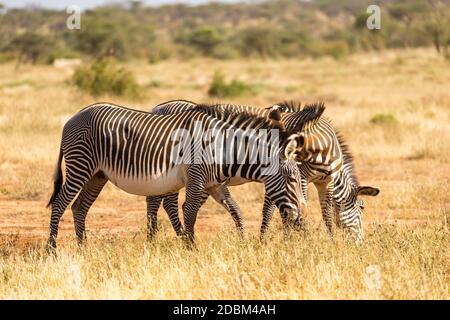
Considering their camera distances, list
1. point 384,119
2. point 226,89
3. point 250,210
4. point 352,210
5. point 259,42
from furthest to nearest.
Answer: point 259,42, point 226,89, point 384,119, point 250,210, point 352,210

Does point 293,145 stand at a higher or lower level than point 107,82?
lower

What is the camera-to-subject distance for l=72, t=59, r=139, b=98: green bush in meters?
22.0

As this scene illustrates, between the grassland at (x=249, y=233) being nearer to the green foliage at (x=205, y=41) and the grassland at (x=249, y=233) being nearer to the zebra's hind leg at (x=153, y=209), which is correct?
the zebra's hind leg at (x=153, y=209)

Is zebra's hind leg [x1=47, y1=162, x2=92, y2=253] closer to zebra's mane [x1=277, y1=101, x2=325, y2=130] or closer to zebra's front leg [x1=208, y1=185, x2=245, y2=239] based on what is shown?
zebra's front leg [x1=208, y1=185, x2=245, y2=239]

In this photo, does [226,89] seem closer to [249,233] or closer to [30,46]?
[249,233]

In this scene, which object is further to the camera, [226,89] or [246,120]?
[226,89]

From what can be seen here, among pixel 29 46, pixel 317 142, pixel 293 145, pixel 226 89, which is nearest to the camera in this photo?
pixel 293 145

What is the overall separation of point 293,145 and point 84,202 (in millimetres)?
2284

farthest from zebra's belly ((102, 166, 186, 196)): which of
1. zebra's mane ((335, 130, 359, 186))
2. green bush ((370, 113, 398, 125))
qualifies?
green bush ((370, 113, 398, 125))

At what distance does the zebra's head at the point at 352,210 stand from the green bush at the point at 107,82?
1443cm

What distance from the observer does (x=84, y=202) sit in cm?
838

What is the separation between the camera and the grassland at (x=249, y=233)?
596 centimetres

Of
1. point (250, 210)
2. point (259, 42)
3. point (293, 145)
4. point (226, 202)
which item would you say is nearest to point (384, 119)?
point (250, 210)

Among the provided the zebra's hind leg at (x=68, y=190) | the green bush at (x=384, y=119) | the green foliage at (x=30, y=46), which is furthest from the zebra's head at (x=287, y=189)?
the green foliage at (x=30, y=46)
